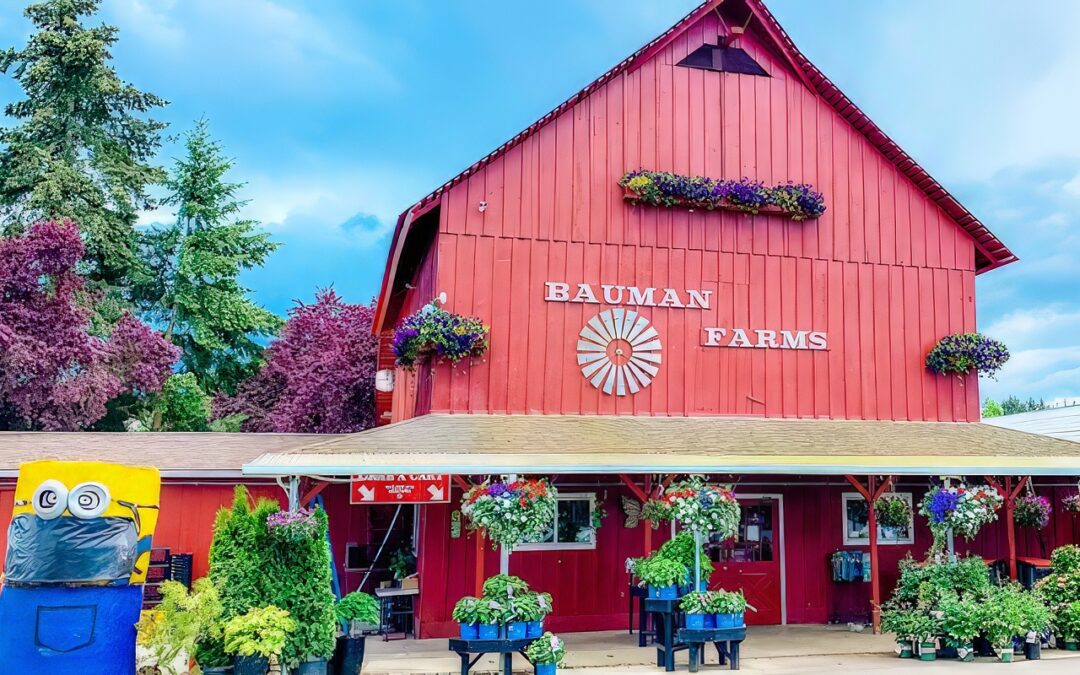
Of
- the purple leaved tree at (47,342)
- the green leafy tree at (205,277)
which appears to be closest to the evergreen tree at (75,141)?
the green leafy tree at (205,277)

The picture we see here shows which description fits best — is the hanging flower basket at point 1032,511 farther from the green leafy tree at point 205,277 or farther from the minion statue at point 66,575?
the green leafy tree at point 205,277

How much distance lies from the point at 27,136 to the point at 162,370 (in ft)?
29.5

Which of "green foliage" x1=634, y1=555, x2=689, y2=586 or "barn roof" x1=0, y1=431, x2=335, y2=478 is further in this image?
"barn roof" x1=0, y1=431, x2=335, y2=478

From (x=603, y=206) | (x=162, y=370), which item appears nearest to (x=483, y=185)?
(x=603, y=206)

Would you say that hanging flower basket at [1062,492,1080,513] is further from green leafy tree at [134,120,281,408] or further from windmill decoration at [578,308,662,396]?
green leafy tree at [134,120,281,408]

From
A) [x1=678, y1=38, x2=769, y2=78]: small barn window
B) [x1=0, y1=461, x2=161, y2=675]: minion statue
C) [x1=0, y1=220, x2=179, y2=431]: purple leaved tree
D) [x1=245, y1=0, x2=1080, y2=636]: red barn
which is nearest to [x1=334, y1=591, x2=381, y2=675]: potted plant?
[x1=0, y1=461, x2=161, y2=675]: minion statue

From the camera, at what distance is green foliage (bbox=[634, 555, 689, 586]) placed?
10211 millimetres

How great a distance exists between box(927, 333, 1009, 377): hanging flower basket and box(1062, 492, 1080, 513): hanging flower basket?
2.25m

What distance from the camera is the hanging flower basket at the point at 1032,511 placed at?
44.2ft

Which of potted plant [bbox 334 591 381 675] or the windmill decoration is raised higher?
the windmill decoration

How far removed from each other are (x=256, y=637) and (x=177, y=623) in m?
0.76

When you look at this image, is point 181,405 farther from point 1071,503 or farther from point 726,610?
point 1071,503

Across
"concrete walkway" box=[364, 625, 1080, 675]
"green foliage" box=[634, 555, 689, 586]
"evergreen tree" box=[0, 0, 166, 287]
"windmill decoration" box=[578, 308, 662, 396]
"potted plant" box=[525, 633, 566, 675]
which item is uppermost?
"evergreen tree" box=[0, 0, 166, 287]

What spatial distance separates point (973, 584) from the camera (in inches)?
440
